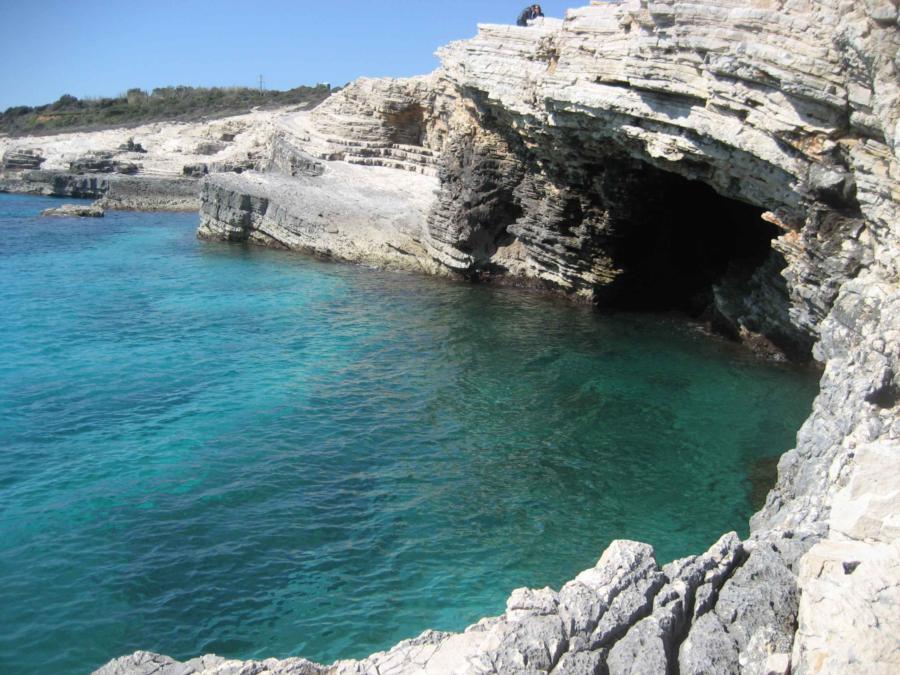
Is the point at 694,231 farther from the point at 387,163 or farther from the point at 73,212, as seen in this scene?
the point at 73,212

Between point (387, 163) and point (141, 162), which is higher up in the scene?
point (141, 162)

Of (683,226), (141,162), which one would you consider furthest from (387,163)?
(141,162)

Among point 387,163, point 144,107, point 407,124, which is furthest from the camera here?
point 144,107

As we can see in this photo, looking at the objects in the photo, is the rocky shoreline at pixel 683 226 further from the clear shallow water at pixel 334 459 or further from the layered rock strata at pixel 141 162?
the layered rock strata at pixel 141 162

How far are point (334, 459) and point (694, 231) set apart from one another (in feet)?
57.8

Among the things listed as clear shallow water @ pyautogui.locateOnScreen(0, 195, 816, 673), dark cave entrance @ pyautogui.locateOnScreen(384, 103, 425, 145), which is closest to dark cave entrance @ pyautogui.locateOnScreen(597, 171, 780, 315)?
clear shallow water @ pyautogui.locateOnScreen(0, 195, 816, 673)

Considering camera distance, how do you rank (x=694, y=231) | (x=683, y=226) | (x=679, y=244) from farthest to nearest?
(x=679, y=244)
(x=694, y=231)
(x=683, y=226)

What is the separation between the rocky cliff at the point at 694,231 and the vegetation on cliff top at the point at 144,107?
48.5 metres

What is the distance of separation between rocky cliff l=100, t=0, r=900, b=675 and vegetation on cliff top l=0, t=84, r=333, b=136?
159 ft

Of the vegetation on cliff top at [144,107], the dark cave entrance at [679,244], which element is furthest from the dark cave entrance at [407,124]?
the vegetation on cliff top at [144,107]

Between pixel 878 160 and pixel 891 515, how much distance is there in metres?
8.85

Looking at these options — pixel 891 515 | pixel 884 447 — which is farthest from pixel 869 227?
pixel 891 515

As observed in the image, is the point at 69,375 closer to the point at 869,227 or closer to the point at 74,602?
the point at 74,602

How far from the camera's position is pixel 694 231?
27812 millimetres
